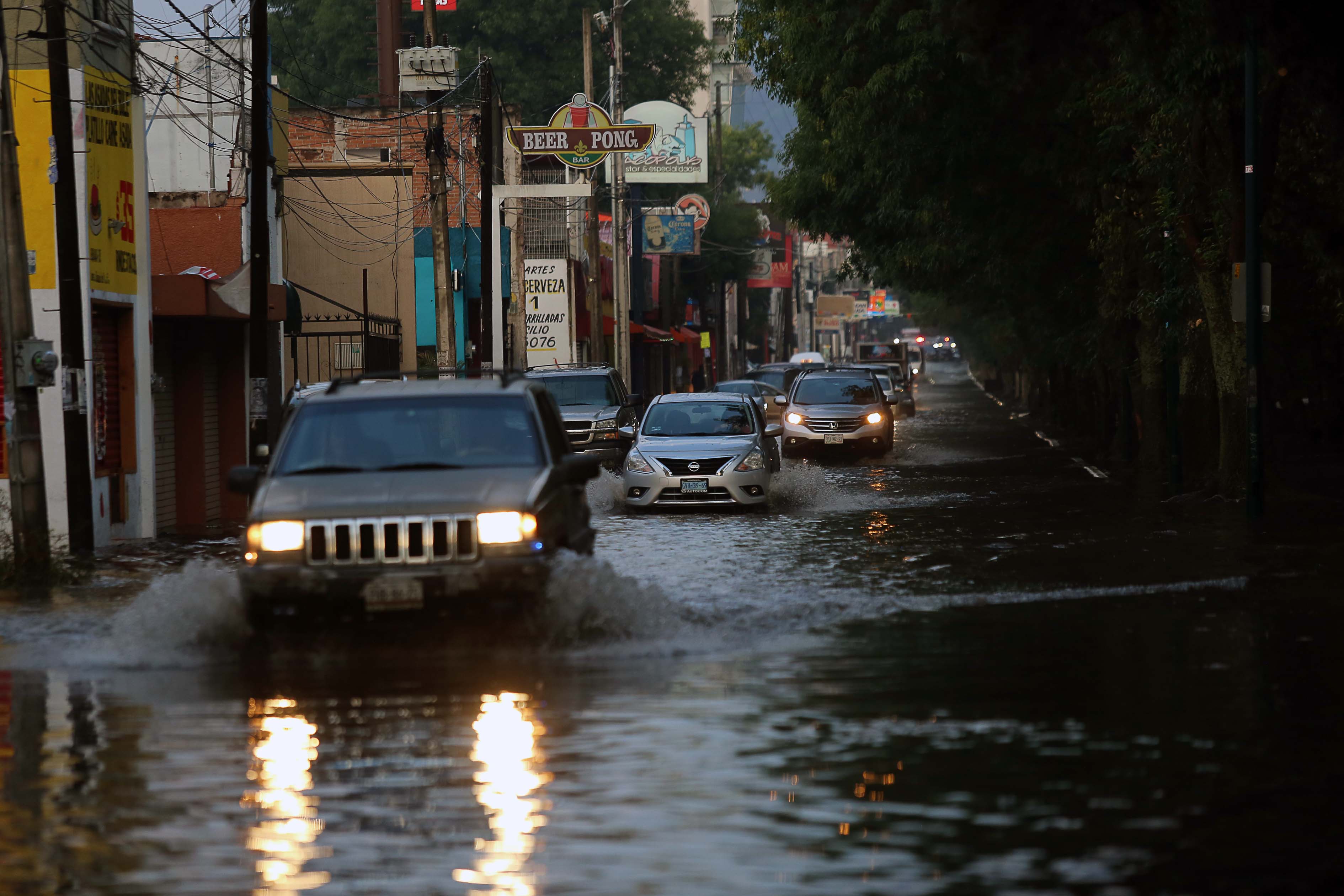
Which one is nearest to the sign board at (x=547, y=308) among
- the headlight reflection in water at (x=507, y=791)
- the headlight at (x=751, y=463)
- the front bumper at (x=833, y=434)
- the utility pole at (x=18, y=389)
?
the front bumper at (x=833, y=434)

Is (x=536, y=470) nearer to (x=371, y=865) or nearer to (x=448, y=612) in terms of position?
(x=448, y=612)

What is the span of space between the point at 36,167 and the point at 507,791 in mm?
14162

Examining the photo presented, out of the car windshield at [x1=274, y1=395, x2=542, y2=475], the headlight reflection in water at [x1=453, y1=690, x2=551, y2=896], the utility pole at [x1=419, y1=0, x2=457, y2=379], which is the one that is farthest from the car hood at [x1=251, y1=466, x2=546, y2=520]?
the utility pole at [x1=419, y1=0, x2=457, y2=379]

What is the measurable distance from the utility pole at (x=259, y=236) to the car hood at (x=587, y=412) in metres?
9.71

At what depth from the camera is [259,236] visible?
2164 cm

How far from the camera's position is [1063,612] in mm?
13000

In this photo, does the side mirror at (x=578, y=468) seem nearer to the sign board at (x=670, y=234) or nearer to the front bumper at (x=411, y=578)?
the front bumper at (x=411, y=578)

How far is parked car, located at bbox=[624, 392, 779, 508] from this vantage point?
22.8 meters

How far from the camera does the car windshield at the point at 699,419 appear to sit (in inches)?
947

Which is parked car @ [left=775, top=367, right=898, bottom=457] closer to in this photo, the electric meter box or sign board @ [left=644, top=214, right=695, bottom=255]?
the electric meter box

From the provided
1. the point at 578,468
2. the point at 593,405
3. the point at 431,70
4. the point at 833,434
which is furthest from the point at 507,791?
the point at 833,434

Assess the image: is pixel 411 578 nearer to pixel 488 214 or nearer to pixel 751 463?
pixel 751 463

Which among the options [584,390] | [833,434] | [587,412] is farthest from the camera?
[833,434]

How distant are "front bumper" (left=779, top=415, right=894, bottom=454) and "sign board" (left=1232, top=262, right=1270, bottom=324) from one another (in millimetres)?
15473
